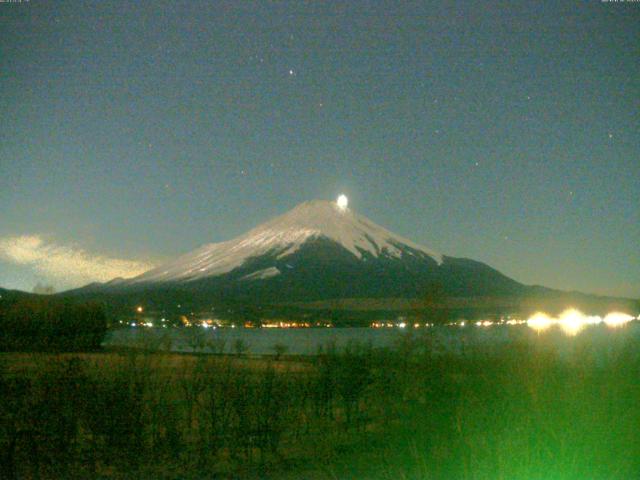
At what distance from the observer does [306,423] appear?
1087 cm

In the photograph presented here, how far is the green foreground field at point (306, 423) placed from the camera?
25.9ft

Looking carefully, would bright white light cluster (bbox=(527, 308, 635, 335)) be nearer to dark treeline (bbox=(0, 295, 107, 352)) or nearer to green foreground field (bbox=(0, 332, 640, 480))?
dark treeline (bbox=(0, 295, 107, 352))

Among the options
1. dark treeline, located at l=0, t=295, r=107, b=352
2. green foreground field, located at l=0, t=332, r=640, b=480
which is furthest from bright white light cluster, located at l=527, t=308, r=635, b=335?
green foreground field, located at l=0, t=332, r=640, b=480

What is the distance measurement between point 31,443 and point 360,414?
488cm

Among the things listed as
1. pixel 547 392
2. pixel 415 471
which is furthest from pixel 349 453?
pixel 547 392

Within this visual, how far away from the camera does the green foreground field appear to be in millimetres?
7895

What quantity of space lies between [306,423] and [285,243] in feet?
395

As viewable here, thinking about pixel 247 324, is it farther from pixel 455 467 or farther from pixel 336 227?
pixel 455 467

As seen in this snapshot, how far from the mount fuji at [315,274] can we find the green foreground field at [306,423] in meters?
74.0

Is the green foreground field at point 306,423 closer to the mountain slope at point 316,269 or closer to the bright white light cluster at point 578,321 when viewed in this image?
the bright white light cluster at point 578,321

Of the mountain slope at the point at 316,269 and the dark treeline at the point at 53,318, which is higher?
the mountain slope at the point at 316,269

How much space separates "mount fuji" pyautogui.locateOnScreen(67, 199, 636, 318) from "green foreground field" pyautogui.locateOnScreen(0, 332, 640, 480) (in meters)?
74.0

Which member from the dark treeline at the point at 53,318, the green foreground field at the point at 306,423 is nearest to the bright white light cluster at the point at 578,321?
the dark treeline at the point at 53,318

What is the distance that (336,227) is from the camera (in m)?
146
